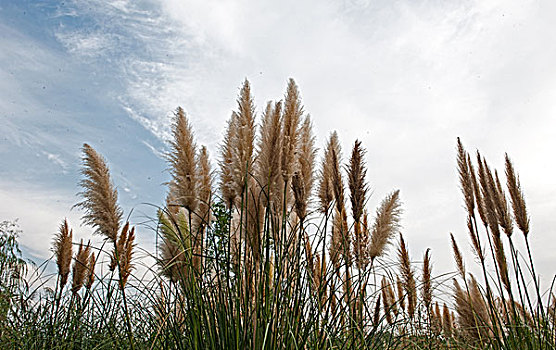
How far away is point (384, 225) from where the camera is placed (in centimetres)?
352

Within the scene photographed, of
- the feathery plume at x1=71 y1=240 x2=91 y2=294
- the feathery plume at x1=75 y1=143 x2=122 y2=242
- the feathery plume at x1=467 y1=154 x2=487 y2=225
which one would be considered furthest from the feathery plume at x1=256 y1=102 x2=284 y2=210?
the feathery plume at x1=71 y1=240 x2=91 y2=294

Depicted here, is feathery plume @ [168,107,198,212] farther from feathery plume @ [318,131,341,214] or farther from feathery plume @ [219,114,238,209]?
feathery plume @ [318,131,341,214]

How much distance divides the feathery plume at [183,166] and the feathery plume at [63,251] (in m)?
2.54

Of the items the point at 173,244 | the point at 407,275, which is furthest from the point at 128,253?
the point at 407,275

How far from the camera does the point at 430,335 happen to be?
11.5 feet

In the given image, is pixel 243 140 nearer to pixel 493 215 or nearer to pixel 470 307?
pixel 493 215

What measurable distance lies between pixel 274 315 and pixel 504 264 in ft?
9.39

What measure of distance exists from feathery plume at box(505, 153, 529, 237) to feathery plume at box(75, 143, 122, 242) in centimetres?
391

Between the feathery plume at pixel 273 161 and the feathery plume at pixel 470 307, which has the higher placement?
the feathery plume at pixel 273 161

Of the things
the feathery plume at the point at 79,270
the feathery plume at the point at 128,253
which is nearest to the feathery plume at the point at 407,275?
the feathery plume at the point at 128,253

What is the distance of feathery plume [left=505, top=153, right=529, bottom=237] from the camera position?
14.5 ft

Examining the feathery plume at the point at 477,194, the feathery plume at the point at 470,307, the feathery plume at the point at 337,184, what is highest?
the feathery plume at the point at 477,194

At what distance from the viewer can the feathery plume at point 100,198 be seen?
3402 mm

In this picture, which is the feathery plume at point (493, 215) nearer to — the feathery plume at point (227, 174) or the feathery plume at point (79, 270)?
the feathery plume at point (227, 174)
